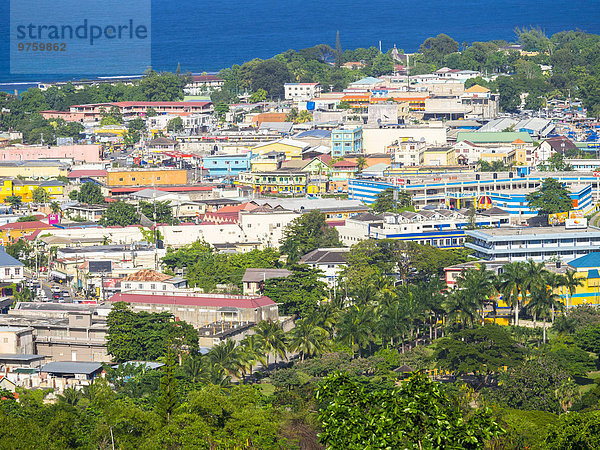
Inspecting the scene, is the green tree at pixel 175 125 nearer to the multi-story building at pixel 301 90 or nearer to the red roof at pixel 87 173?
the multi-story building at pixel 301 90

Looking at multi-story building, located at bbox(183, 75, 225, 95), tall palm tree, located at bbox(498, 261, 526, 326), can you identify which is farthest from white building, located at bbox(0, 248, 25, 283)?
multi-story building, located at bbox(183, 75, 225, 95)

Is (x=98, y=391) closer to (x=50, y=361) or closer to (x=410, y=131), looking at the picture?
(x=50, y=361)

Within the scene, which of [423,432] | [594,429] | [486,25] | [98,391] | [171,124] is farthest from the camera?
[486,25]

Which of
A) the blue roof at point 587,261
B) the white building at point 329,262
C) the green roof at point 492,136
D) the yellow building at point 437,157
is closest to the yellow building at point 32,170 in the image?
the yellow building at point 437,157

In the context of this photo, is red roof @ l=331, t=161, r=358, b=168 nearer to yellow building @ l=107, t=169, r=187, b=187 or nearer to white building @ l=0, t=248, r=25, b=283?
yellow building @ l=107, t=169, r=187, b=187

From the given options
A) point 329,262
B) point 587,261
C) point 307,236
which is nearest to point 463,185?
point 307,236

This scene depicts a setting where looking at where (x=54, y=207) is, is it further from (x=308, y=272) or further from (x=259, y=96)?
(x=259, y=96)

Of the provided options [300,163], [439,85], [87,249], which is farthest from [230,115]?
[87,249]
